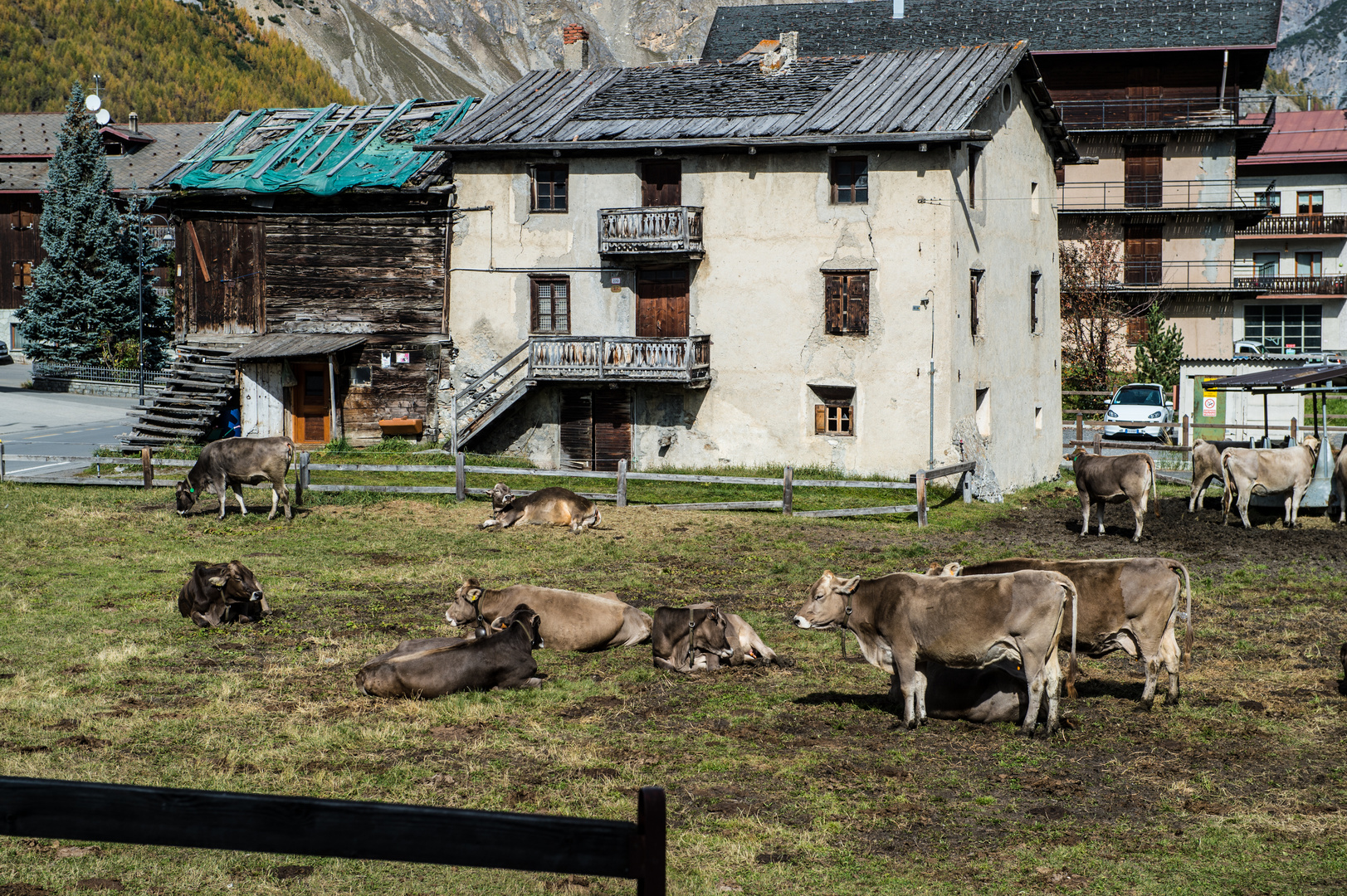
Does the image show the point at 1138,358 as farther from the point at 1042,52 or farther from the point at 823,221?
the point at 823,221

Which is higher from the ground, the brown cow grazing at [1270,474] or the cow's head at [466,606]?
the brown cow grazing at [1270,474]

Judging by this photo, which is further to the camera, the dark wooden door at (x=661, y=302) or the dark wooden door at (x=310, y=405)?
the dark wooden door at (x=310, y=405)

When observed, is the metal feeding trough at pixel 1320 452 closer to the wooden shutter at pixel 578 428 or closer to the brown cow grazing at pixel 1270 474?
the brown cow grazing at pixel 1270 474

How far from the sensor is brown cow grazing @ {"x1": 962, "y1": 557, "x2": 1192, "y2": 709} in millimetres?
11234

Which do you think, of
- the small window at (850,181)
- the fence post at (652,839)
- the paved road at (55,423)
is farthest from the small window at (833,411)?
the fence post at (652,839)

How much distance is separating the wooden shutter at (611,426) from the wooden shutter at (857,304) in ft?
20.1

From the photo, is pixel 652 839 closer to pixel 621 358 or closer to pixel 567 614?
pixel 567 614

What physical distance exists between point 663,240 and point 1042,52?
111 feet

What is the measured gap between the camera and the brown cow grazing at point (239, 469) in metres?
22.4

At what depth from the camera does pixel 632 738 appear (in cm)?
1019

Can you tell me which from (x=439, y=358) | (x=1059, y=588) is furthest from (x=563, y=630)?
(x=439, y=358)

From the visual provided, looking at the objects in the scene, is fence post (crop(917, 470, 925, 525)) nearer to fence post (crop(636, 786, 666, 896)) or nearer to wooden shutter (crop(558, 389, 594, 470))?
wooden shutter (crop(558, 389, 594, 470))

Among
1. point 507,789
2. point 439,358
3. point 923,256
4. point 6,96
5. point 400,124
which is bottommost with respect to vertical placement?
point 507,789

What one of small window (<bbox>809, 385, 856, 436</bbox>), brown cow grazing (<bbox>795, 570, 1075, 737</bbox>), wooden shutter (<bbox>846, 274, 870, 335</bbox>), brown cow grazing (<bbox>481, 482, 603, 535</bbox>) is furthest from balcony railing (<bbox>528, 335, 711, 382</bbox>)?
brown cow grazing (<bbox>795, 570, 1075, 737</bbox>)
